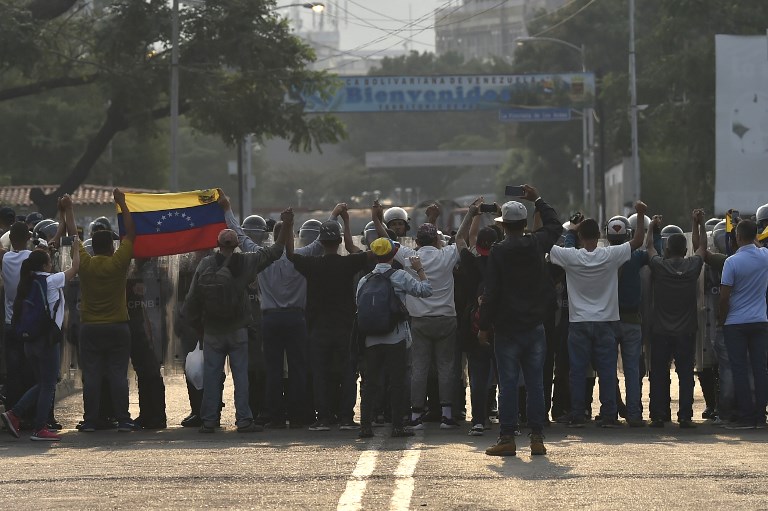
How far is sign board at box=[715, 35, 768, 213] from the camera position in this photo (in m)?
33.7

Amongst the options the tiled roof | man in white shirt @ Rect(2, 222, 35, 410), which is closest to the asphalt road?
man in white shirt @ Rect(2, 222, 35, 410)

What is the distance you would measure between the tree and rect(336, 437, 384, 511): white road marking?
28715 mm

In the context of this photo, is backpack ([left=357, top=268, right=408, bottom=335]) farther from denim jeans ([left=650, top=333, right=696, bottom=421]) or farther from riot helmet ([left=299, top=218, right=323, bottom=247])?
denim jeans ([left=650, top=333, right=696, bottom=421])

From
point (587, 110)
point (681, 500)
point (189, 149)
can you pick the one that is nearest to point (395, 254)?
point (681, 500)

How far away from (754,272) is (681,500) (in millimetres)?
4376

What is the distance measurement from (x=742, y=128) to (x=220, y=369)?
2213 centimetres

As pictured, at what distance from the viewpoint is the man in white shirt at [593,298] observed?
1334cm

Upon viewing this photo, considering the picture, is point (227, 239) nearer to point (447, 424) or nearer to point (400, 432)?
point (400, 432)

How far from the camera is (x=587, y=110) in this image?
239 feet

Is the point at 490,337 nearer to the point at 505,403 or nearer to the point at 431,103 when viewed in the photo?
the point at 505,403

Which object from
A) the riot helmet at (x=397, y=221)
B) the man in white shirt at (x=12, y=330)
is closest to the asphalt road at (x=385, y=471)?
the man in white shirt at (x=12, y=330)

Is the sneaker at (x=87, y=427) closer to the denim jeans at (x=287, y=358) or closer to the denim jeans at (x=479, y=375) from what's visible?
the denim jeans at (x=287, y=358)

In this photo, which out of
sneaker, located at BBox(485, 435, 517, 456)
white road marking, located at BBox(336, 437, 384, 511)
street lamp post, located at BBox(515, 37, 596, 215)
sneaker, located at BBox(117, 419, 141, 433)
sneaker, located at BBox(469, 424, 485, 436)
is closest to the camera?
white road marking, located at BBox(336, 437, 384, 511)

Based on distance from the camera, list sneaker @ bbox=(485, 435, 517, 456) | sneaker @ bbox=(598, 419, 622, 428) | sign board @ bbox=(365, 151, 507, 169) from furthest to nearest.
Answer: sign board @ bbox=(365, 151, 507, 169), sneaker @ bbox=(598, 419, 622, 428), sneaker @ bbox=(485, 435, 517, 456)
